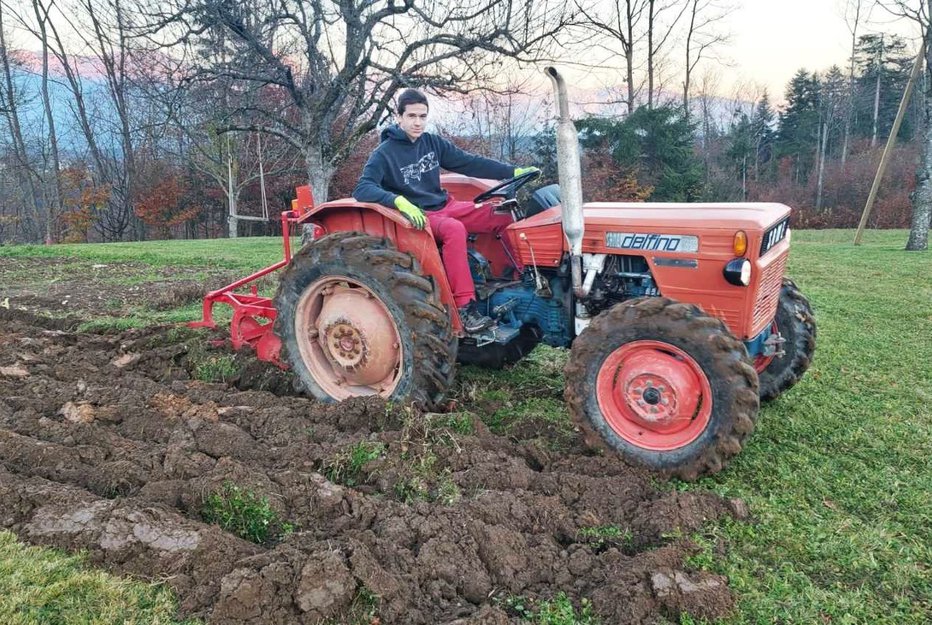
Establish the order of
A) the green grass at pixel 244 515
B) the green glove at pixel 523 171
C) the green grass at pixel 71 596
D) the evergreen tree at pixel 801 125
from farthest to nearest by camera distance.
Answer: the evergreen tree at pixel 801 125
the green glove at pixel 523 171
the green grass at pixel 244 515
the green grass at pixel 71 596

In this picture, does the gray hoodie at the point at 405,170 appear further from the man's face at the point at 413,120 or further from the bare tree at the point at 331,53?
the bare tree at the point at 331,53

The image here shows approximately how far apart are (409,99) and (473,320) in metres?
1.40

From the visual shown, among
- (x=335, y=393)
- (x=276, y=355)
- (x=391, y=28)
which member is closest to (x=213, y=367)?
(x=276, y=355)

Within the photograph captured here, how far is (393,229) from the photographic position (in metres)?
3.91

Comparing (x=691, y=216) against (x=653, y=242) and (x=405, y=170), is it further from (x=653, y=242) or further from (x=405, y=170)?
(x=405, y=170)

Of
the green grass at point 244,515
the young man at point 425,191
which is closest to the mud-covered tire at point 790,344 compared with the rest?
the young man at point 425,191

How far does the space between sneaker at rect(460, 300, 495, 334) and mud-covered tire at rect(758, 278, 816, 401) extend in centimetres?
179

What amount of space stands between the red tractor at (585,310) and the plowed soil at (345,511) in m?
0.32

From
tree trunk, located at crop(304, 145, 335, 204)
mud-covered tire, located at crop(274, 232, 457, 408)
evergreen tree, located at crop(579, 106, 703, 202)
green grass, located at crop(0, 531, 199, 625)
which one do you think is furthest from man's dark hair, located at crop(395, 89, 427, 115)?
evergreen tree, located at crop(579, 106, 703, 202)

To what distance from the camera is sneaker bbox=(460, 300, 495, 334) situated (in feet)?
12.6

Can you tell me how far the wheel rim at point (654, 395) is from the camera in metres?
3.06

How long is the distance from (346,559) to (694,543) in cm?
133

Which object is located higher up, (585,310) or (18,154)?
(18,154)

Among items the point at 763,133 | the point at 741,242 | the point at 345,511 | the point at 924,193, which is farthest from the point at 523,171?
the point at 763,133
